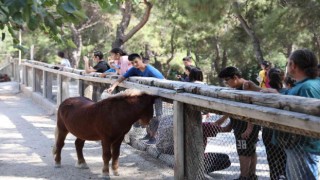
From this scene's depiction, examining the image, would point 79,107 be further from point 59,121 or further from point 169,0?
point 169,0

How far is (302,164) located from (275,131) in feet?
1.68

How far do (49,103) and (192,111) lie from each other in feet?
31.0

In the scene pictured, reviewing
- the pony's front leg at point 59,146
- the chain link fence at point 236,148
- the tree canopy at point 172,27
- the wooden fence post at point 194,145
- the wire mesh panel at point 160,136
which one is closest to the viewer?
the tree canopy at point 172,27

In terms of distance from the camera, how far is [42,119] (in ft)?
40.2

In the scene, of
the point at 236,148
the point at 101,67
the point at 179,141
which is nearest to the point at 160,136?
the point at 179,141

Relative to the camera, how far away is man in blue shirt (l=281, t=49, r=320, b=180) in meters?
3.35

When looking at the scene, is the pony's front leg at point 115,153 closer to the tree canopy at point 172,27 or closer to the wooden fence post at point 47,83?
the tree canopy at point 172,27

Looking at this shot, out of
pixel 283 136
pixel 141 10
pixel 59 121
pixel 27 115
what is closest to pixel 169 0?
pixel 141 10

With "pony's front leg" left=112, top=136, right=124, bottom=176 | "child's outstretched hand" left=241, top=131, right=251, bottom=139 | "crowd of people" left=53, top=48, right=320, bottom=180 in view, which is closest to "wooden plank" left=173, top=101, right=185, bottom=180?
"crowd of people" left=53, top=48, right=320, bottom=180

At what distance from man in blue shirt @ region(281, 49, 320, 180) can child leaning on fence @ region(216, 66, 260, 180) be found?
1403 millimetres

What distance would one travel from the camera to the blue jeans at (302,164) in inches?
133

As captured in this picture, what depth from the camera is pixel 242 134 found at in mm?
4914

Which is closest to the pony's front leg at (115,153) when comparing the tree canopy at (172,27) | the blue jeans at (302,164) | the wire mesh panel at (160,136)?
the wire mesh panel at (160,136)

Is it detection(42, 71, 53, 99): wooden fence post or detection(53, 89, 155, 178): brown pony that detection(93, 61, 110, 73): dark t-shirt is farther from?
detection(42, 71, 53, 99): wooden fence post
